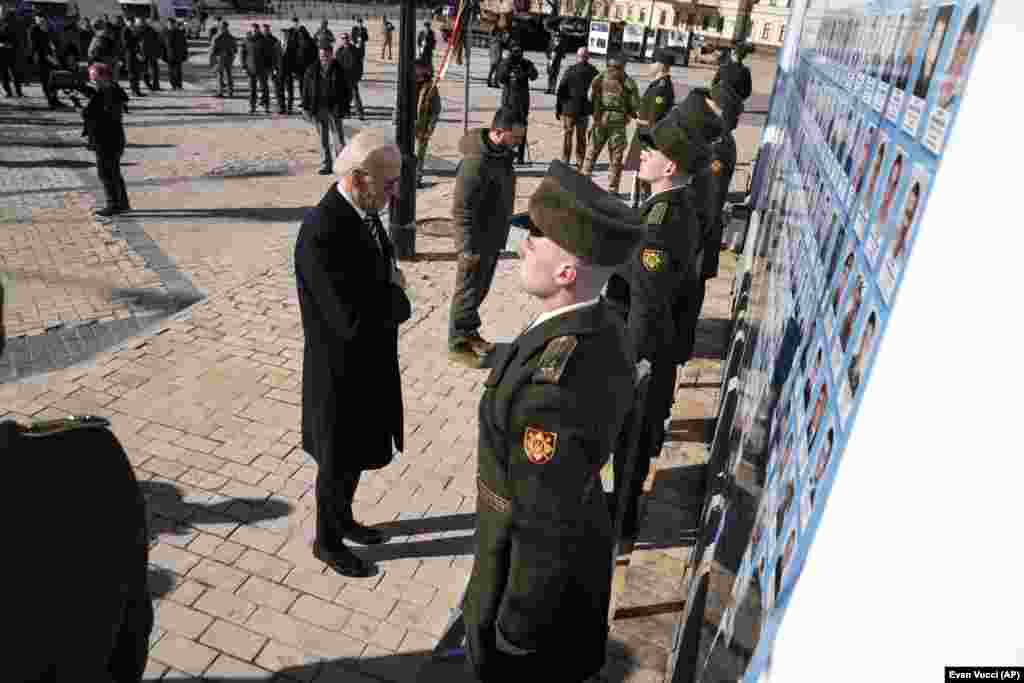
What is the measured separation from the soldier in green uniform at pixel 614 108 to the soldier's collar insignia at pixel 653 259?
7.47 m

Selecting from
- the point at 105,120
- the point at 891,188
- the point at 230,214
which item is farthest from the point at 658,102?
the point at 891,188

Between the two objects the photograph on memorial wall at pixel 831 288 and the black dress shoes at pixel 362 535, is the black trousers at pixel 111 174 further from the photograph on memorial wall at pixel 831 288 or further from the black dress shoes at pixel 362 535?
the photograph on memorial wall at pixel 831 288

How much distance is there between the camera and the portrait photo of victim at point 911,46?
1.65 metres

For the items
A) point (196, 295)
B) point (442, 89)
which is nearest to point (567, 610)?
point (196, 295)

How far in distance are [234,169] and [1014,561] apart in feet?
41.6

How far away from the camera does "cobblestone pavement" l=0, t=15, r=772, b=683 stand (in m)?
3.54

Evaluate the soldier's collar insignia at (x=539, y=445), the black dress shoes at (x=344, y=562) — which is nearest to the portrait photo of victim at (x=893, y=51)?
the soldier's collar insignia at (x=539, y=445)

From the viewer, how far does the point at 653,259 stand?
3957 millimetres

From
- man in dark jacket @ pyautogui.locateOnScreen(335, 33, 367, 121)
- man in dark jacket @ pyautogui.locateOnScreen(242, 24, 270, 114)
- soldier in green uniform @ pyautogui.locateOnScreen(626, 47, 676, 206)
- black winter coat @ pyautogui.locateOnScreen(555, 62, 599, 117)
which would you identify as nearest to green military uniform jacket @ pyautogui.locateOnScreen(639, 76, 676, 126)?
soldier in green uniform @ pyautogui.locateOnScreen(626, 47, 676, 206)

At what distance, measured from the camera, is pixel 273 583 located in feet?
12.5

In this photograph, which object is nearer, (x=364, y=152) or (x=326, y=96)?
(x=364, y=152)

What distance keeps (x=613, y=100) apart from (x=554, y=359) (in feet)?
31.6

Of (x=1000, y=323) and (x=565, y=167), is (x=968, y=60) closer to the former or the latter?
(x=1000, y=323)

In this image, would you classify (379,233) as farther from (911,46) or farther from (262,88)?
(262,88)
